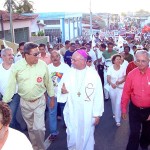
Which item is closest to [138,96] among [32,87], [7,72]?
[32,87]

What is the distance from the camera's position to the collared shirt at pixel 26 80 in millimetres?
5291

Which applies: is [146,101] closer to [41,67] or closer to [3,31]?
[41,67]

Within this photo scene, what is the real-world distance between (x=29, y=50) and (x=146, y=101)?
196 cm

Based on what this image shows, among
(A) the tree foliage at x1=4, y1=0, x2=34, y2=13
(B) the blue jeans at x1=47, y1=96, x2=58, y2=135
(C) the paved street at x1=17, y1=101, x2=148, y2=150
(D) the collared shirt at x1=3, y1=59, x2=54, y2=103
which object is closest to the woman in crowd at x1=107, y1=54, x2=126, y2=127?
(C) the paved street at x1=17, y1=101, x2=148, y2=150

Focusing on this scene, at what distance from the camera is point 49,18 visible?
137 ft

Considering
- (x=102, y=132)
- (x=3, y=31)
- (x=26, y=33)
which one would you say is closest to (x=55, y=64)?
(x=102, y=132)

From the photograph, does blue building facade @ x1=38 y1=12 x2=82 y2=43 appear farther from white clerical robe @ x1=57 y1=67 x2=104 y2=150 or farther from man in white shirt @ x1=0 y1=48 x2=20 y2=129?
white clerical robe @ x1=57 y1=67 x2=104 y2=150

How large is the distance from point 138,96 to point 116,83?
2325mm

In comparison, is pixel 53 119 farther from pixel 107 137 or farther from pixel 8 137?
pixel 8 137

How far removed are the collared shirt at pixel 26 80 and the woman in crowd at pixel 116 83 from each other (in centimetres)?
253

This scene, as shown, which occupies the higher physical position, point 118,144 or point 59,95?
point 59,95

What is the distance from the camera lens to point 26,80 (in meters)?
5.31

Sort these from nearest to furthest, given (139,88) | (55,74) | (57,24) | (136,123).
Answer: (139,88) < (136,123) < (55,74) < (57,24)

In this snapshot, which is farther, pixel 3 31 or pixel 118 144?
pixel 3 31
